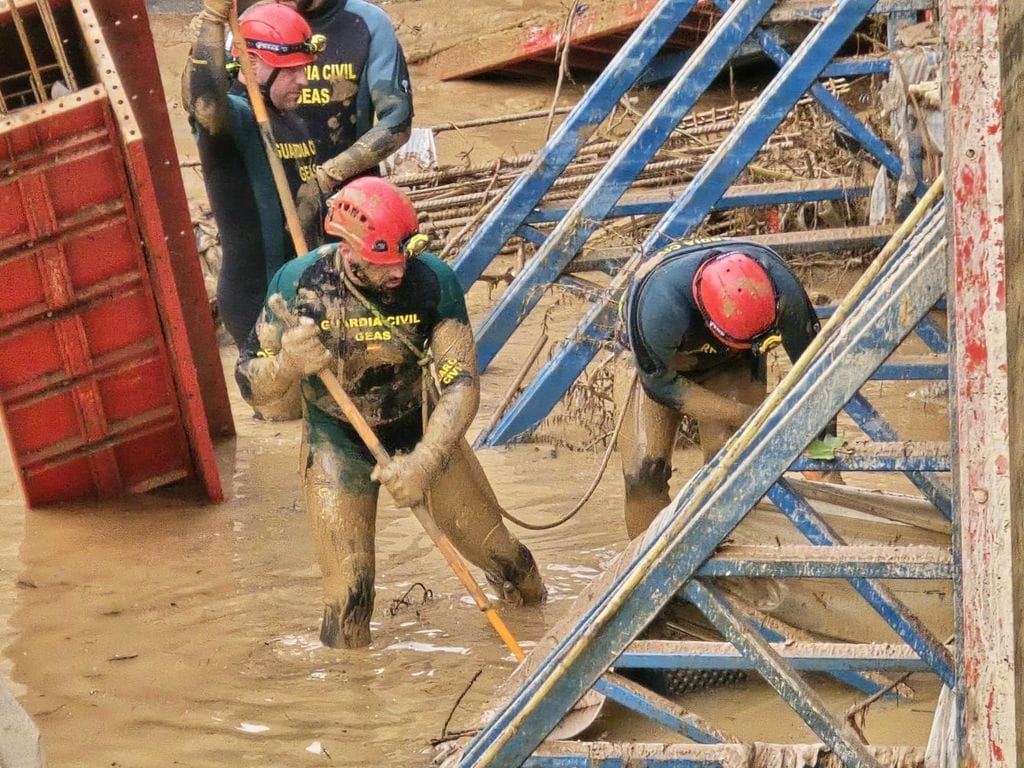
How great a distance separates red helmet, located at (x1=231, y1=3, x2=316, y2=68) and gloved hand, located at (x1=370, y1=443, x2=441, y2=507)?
2.55 metres

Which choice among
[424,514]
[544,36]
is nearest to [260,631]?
[424,514]

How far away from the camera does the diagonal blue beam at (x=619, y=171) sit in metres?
7.17

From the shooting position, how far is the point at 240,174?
7582mm

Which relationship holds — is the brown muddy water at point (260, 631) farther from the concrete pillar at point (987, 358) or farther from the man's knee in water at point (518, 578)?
the concrete pillar at point (987, 358)

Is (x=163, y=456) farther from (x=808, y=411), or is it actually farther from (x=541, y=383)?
(x=808, y=411)

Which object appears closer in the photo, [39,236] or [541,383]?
[39,236]

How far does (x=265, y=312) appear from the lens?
5531 millimetres

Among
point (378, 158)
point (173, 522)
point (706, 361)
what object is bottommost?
point (173, 522)

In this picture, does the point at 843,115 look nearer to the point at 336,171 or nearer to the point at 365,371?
the point at 336,171

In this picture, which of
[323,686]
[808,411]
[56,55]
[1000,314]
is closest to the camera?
[1000,314]

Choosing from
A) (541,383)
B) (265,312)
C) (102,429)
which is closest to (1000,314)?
(265,312)

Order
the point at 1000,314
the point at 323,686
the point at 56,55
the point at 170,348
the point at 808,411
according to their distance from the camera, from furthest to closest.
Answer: the point at 170,348 → the point at 56,55 → the point at 323,686 → the point at 808,411 → the point at 1000,314

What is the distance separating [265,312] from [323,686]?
4.51ft

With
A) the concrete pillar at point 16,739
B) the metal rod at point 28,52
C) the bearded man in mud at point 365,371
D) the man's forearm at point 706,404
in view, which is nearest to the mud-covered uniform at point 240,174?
the metal rod at point 28,52
